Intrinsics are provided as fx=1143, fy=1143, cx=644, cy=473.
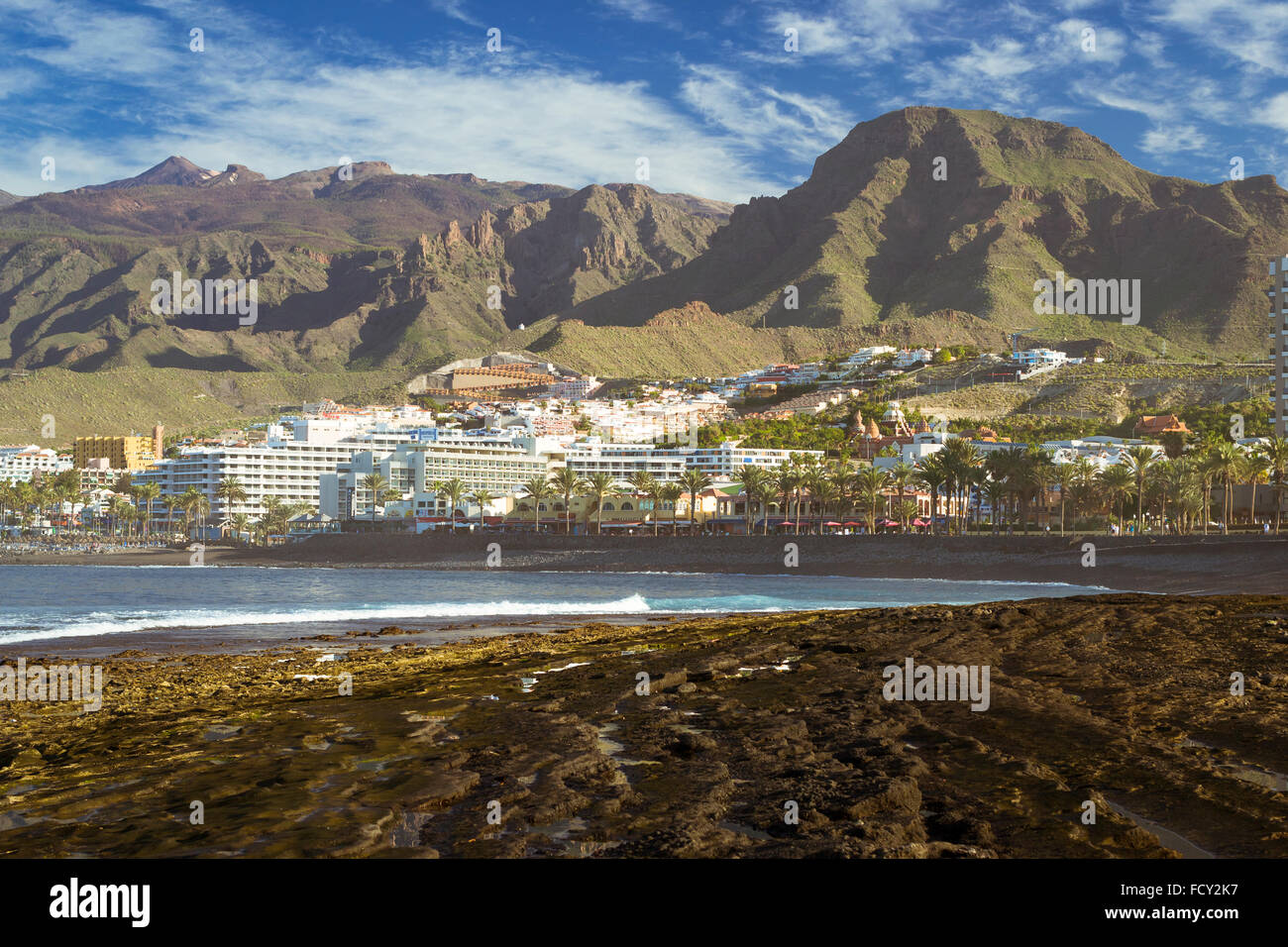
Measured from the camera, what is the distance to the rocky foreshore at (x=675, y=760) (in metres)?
9.28

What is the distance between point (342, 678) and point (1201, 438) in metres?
152

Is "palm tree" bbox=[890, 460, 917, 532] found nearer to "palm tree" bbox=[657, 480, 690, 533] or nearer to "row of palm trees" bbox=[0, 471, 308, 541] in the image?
"palm tree" bbox=[657, 480, 690, 533]

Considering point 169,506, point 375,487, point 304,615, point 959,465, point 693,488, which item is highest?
point 959,465

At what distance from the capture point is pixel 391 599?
194 feet

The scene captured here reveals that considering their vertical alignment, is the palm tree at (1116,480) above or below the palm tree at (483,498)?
above

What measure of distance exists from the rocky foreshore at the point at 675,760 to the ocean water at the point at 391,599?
17116 mm

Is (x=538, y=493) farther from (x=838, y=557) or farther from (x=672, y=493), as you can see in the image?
(x=838, y=557)

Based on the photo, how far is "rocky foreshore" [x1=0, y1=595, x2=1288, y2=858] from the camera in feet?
30.5

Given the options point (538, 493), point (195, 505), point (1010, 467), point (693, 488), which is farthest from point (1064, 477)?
point (195, 505)

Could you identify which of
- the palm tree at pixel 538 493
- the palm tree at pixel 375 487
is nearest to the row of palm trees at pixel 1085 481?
the palm tree at pixel 538 493
